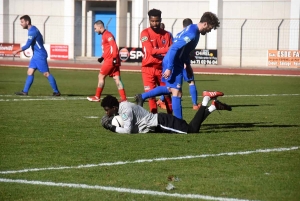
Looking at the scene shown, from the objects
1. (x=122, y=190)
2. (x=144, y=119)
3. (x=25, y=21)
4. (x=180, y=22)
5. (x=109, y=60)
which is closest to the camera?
(x=122, y=190)

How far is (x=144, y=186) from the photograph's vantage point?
8008 millimetres

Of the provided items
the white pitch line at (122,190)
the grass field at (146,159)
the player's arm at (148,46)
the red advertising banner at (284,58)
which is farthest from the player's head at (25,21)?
the red advertising banner at (284,58)

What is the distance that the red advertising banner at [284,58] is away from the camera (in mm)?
43125

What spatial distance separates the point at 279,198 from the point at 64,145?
436 cm

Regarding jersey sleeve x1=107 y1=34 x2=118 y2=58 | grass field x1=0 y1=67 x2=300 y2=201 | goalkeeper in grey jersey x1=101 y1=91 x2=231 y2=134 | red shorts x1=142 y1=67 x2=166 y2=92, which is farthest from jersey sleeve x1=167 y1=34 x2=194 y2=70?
jersey sleeve x1=107 y1=34 x2=118 y2=58

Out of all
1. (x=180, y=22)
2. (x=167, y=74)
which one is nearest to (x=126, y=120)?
(x=167, y=74)

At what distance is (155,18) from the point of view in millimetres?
13992

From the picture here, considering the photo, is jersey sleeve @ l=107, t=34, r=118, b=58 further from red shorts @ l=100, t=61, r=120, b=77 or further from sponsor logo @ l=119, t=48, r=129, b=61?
sponsor logo @ l=119, t=48, r=129, b=61

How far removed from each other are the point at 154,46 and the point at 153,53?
0.21m

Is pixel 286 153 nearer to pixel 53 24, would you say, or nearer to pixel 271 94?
pixel 271 94

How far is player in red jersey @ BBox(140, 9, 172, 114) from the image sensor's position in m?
14.4

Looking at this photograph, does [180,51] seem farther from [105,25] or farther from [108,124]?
[105,25]

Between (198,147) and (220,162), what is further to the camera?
(198,147)

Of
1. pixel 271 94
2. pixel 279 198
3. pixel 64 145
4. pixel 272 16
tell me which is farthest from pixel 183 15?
pixel 279 198
